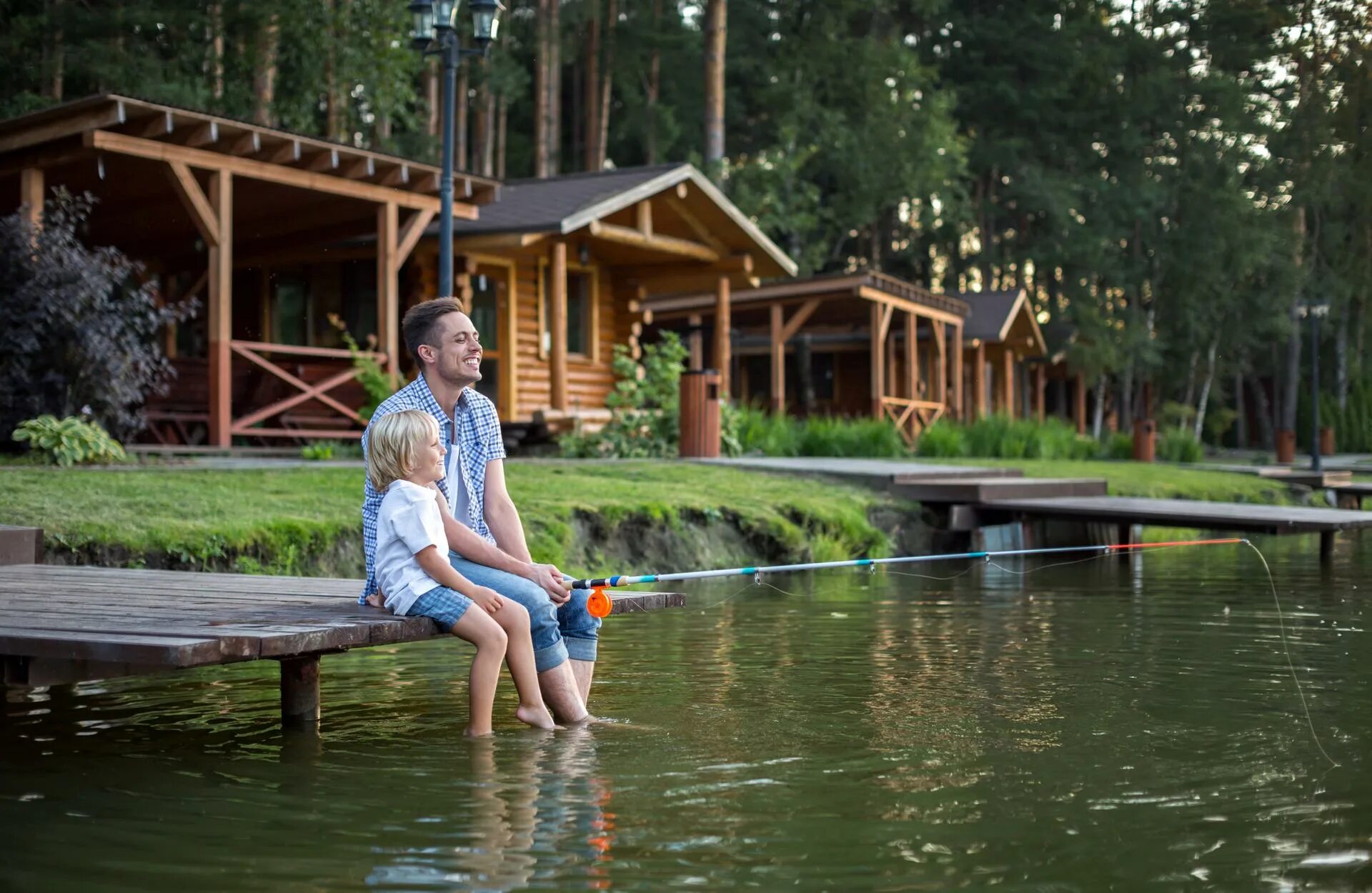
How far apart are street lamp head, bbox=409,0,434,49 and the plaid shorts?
34.3 feet

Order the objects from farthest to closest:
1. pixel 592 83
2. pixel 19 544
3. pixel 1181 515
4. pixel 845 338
Result: 1. pixel 592 83
2. pixel 845 338
3. pixel 1181 515
4. pixel 19 544

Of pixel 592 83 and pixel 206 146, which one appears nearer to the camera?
pixel 206 146

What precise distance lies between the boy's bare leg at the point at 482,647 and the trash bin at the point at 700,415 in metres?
11.9

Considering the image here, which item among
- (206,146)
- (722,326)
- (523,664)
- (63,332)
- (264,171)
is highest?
(206,146)

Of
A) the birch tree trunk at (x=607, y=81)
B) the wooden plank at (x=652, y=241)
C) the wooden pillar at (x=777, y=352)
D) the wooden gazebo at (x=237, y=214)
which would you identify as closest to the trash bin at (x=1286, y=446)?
the wooden pillar at (x=777, y=352)

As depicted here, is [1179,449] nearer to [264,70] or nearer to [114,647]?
[264,70]

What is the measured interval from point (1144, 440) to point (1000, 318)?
32.1ft

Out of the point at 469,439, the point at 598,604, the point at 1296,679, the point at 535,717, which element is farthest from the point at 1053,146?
the point at 535,717

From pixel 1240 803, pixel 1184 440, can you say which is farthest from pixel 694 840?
pixel 1184 440

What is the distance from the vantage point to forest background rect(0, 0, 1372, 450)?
132 ft

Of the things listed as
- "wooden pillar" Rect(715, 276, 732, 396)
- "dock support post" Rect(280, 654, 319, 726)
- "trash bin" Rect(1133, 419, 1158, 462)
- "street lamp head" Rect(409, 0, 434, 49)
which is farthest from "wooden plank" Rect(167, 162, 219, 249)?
"trash bin" Rect(1133, 419, 1158, 462)

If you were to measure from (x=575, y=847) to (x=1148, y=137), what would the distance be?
47049 mm

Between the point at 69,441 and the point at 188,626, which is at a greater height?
the point at 69,441

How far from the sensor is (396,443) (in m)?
5.32
